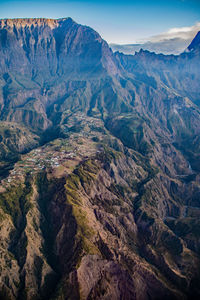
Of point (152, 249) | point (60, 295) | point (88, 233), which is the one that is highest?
point (88, 233)

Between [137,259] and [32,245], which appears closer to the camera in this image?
[32,245]

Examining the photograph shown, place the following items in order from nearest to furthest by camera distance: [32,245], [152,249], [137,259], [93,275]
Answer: [93,275], [32,245], [137,259], [152,249]

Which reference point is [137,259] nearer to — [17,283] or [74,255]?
[74,255]

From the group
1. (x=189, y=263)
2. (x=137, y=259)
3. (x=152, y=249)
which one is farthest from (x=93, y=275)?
(x=189, y=263)

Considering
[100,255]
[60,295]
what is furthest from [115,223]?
[60,295]

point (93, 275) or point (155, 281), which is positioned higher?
point (93, 275)

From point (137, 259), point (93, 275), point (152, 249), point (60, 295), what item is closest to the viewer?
point (60, 295)

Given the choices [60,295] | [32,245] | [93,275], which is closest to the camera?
[60,295]

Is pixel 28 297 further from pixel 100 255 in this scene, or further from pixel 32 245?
pixel 100 255

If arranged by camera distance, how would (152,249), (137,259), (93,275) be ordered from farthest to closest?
(152,249) < (137,259) < (93,275)
